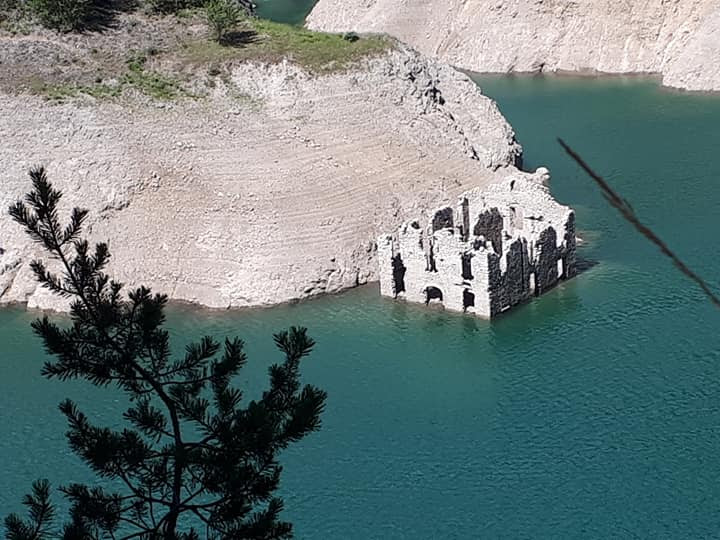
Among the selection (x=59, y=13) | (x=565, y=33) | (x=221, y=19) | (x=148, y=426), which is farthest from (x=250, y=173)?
(x=565, y=33)

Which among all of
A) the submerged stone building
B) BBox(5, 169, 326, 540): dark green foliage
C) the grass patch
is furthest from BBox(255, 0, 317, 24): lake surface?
BBox(5, 169, 326, 540): dark green foliage

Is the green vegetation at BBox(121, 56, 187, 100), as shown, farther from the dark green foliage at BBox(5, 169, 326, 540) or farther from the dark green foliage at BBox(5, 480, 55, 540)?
the dark green foliage at BBox(5, 480, 55, 540)

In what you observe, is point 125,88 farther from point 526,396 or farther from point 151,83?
point 526,396

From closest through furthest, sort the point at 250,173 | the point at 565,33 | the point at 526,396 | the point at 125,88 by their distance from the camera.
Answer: the point at 526,396 < the point at 250,173 < the point at 125,88 < the point at 565,33

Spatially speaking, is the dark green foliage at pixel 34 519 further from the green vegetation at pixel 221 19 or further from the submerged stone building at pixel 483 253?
the green vegetation at pixel 221 19

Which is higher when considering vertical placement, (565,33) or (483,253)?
(565,33)

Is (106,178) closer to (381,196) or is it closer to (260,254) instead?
(260,254)
